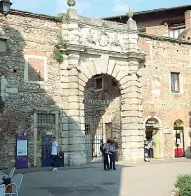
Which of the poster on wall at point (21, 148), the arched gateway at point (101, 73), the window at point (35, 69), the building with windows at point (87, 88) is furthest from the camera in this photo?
the arched gateway at point (101, 73)

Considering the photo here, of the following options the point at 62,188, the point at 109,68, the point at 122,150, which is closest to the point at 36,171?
the point at 62,188

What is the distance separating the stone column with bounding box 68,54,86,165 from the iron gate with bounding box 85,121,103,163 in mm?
3421

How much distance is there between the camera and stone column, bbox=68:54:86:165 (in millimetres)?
18641

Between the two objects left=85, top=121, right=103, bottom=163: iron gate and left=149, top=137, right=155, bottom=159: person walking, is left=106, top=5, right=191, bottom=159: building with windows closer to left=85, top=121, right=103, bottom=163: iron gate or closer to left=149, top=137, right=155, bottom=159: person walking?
left=149, top=137, right=155, bottom=159: person walking

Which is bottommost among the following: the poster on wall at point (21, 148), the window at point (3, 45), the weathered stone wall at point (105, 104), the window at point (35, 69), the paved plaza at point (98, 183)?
the paved plaza at point (98, 183)

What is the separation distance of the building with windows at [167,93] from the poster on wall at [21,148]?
820cm

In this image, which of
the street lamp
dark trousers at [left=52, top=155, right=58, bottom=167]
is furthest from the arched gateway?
the street lamp

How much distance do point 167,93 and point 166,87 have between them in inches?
16.3

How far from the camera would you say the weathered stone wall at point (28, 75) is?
17.7m

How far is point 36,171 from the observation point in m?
16.3

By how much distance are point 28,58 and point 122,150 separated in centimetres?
787

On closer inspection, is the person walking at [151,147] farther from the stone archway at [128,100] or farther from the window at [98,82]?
the window at [98,82]

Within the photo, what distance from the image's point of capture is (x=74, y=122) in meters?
18.9

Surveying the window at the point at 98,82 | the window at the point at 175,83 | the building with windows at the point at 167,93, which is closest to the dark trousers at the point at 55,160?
the building with windows at the point at 167,93
